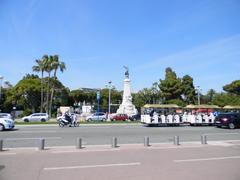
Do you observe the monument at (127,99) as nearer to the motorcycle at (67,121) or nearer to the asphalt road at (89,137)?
the motorcycle at (67,121)

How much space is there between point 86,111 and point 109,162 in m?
66.8

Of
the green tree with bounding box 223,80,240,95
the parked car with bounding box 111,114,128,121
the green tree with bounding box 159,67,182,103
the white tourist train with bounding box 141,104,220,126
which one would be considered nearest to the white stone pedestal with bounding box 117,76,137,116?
the parked car with bounding box 111,114,128,121

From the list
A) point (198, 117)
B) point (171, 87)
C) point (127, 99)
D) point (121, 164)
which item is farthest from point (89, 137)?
point (171, 87)

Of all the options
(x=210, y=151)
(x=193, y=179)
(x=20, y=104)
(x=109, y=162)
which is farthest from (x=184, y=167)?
(x=20, y=104)

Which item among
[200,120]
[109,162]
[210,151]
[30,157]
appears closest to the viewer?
[109,162]

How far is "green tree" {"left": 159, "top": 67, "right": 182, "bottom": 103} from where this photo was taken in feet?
230

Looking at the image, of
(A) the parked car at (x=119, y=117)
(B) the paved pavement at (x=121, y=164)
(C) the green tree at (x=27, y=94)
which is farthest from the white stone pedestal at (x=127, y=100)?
(B) the paved pavement at (x=121, y=164)

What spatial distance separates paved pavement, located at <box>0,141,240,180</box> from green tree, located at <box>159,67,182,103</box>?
56.2 meters

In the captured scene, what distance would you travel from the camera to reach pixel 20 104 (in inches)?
2872

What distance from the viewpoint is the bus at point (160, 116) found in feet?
109

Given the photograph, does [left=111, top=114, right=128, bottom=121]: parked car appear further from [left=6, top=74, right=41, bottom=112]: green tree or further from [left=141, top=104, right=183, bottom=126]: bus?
[left=6, top=74, right=41, bottom=112]: green tree

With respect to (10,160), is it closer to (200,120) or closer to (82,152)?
(82,152)

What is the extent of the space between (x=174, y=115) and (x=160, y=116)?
6.36 feet

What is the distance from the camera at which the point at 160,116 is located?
110ft
